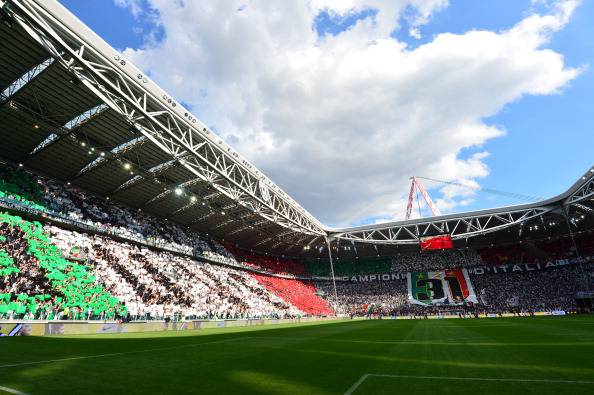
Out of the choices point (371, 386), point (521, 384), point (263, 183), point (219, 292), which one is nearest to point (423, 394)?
point (371, 386)

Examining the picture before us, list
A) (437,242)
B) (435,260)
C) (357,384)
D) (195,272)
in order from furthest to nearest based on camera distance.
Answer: (435,260) → (437,242) → (195,272) → (357,384)

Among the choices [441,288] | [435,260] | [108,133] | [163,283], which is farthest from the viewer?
[435,260]

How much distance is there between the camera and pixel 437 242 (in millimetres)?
52094

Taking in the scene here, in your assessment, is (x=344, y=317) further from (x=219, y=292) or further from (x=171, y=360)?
(x=171, y=360)

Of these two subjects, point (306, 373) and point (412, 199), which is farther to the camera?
point (412, 199)

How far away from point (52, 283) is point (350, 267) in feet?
192

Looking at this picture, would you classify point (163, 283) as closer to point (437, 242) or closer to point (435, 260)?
point (437, 242)

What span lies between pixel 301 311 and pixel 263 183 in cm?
2763

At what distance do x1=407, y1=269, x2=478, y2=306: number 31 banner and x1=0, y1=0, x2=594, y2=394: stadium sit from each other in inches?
11.5

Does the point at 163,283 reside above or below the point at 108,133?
below

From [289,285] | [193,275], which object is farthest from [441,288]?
[193,275]

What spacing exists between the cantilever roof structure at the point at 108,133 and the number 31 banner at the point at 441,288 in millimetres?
19698

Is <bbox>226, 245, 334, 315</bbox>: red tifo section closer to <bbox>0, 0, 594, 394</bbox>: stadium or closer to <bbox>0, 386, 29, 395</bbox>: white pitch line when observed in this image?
<bbox>0, 0, 594, 394</bbox>: stadium

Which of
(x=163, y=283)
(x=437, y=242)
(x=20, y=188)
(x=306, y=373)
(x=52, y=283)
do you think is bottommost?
(x=306, y=373)
